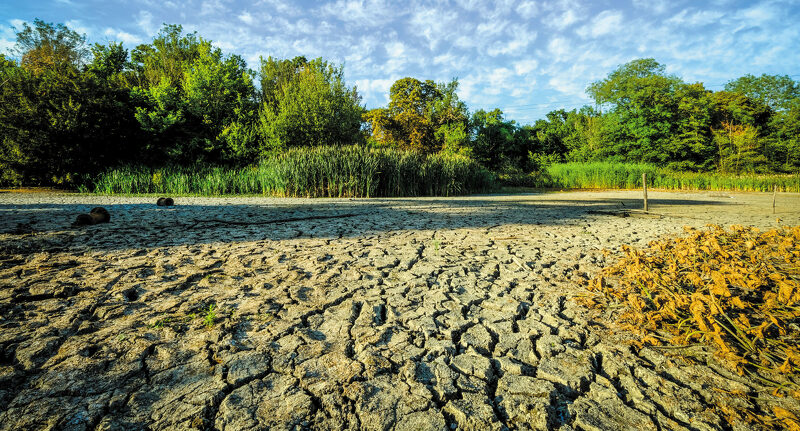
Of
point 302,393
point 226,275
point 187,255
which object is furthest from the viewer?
point 187,255

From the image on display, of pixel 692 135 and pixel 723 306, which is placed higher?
pixel 692 135

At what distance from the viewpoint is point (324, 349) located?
160cm

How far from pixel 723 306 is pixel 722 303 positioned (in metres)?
0.05

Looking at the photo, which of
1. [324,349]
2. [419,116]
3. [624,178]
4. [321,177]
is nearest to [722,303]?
[324,349]

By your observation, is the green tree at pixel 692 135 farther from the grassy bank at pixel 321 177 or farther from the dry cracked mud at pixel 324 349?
the dry cracked mud at pixel 324 349

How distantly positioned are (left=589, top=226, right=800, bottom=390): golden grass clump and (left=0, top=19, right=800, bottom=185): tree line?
17.2 m

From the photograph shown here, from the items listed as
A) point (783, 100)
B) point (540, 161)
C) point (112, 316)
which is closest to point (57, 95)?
point (112, 316)

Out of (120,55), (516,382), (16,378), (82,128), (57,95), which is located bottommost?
(516,382)

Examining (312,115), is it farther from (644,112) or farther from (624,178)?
(644,112)

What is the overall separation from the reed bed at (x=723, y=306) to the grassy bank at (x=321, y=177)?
31.8 feet

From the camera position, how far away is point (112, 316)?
185 cm

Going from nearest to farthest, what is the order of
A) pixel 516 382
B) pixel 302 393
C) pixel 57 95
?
1. pixel 302 393
2. pixel 516 382
3. pixel 57 95

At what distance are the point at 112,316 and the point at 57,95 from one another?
18741 mm

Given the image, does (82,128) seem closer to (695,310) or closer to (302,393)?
(302,393)
